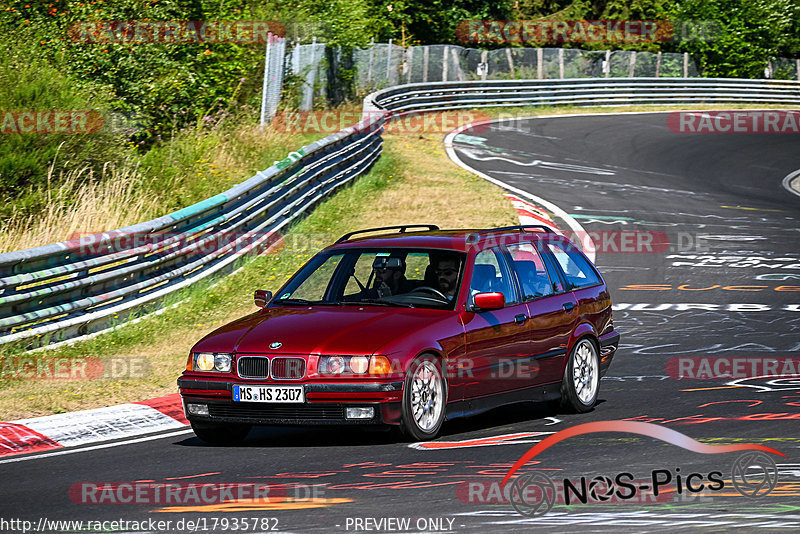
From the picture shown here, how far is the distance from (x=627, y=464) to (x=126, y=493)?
3090 mm

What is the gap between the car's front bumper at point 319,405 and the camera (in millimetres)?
7996

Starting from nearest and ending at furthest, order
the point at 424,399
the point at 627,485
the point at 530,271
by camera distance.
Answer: the point at 627,485, the point at 424,399, the point at 530,271

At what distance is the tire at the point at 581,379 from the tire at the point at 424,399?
64.3 inches

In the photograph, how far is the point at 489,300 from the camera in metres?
8.88

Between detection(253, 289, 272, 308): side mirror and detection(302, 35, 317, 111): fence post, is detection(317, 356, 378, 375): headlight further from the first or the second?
detection(302, 35, 317, 111): fence post

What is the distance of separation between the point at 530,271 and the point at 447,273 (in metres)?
0.98

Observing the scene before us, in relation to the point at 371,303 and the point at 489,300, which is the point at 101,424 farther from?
the point at 489,300

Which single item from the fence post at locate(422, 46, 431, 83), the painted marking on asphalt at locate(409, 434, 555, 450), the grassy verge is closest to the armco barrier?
the grassy verge

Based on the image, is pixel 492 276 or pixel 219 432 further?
pixel 492 276

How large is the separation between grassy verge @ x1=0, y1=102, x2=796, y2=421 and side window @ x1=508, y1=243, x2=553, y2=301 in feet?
11.2

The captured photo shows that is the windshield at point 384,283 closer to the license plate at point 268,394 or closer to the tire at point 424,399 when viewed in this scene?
the tire at point 424,399

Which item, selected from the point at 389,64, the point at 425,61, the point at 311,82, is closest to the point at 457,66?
the point at 425,61

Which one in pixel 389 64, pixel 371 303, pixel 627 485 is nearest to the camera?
pixel 627 485

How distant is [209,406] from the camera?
332 inches
